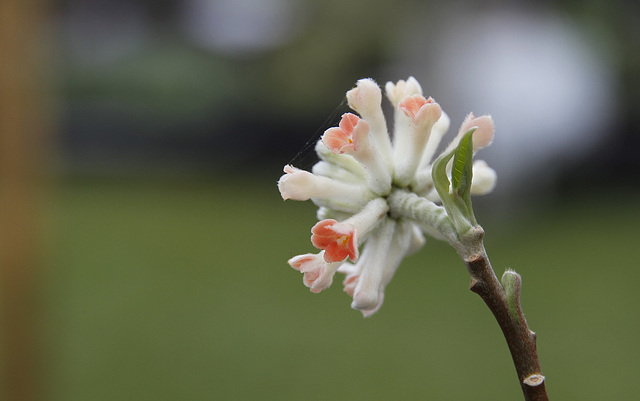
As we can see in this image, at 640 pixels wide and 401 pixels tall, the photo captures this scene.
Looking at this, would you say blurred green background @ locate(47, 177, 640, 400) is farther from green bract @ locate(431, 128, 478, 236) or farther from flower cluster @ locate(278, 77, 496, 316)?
green bract @ locate(431, 128, 478, 236)

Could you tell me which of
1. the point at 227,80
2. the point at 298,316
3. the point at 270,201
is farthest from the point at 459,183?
the point at 227,80

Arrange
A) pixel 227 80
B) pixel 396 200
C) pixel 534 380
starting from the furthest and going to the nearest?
pixel 227 80
pixel 396 200
pixel 534 380

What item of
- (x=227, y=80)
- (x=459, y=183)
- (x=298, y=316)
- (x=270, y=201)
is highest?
(x=227, y=80)

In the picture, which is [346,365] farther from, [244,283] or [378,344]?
[244,283]

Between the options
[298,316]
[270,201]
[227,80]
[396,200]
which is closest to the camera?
[396,200]

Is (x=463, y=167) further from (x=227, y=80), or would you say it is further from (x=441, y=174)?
(x=227, y=80)

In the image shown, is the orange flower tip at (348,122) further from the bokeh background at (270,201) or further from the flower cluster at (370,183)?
the bokeh background at (270,201)

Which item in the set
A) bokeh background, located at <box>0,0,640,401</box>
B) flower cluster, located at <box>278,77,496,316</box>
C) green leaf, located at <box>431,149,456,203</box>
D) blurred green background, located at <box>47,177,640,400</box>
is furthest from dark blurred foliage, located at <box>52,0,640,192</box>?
green leaf, located at <box>431,149,456,203</box>
